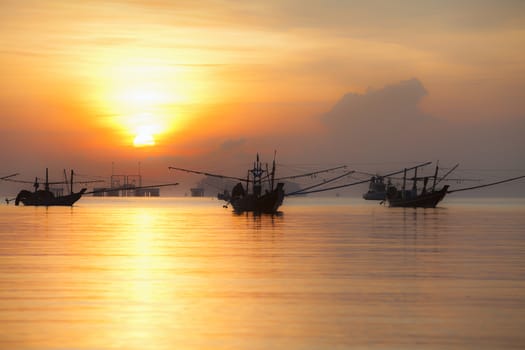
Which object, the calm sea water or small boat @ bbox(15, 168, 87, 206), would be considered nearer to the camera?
the calm sea water

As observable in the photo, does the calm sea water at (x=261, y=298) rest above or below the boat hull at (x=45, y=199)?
below

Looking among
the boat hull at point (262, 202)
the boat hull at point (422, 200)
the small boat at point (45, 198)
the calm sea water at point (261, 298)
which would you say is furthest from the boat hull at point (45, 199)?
the calm sea water at point (261, 298)

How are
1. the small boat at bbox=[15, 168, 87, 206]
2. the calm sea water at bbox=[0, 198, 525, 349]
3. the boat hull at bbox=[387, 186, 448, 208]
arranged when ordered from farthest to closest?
the small boat at bbox=[15, 168, 87, 206] < the boat hull at bbox=[387, 186, 448, 208] < the calm sea water at bbox=[0, 198, 525, 349]

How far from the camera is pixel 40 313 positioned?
70.1 ft

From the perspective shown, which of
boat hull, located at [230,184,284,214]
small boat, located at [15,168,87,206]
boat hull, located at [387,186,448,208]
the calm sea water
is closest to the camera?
the calm sea water

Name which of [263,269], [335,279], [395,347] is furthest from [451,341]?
[263,269]

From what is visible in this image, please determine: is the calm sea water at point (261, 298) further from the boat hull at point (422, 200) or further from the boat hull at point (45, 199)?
the boat hull at point (45, 199)

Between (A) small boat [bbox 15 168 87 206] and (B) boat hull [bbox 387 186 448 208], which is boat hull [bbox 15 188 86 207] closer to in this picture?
(A) small boat [bbox 15 168 87 206]

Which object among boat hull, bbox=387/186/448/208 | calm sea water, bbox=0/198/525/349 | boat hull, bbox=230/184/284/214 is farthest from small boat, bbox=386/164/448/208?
calm sea water, bbox=0/198/525/349

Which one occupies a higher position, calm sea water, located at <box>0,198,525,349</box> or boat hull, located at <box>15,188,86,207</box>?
boat hull, located at <box>15,188,86,207</box>

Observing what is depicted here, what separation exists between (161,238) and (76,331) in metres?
38.9

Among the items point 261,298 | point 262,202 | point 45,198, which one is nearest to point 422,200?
point 262,202

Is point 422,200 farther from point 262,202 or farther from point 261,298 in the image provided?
point 261,298

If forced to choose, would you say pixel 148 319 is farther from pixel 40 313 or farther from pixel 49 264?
pixel 49 264
